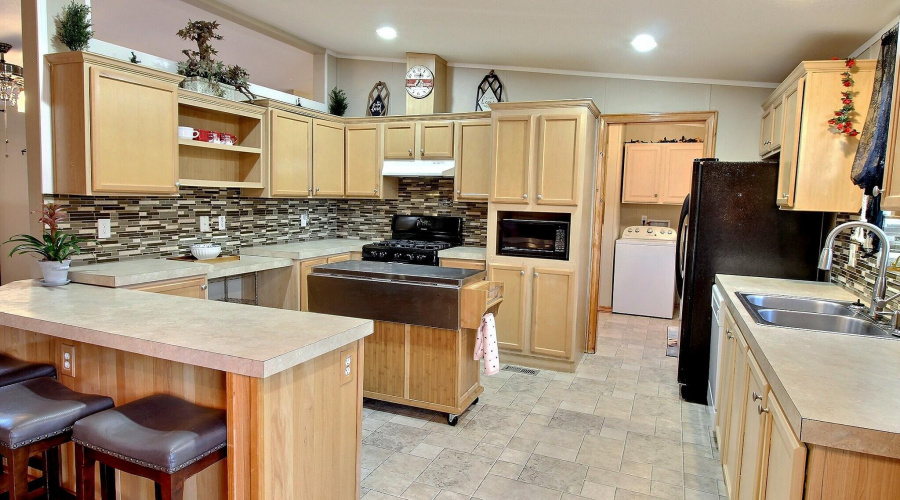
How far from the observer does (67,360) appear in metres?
2.15

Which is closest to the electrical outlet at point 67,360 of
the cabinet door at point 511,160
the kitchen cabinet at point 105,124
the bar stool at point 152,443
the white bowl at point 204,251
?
the bar stool at point 152,443

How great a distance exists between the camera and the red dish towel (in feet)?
10.2

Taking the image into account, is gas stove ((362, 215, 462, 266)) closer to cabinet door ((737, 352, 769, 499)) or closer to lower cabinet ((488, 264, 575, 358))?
lower cabinet ((488, 264, 575, 358))

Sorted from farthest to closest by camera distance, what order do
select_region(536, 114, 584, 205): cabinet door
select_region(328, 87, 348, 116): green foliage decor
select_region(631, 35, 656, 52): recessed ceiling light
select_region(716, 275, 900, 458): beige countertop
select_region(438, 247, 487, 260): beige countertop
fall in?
select_region(328, 87, 348, 116): green foliage decor → select_region(438, 247, 487, 260): beige countertop → select_region(536, 114, 584, 205): cabinet door → select_region(631, 35, 656, 52): recessed ceiling light → select_region(716, 275, 900, 458): beige countertop

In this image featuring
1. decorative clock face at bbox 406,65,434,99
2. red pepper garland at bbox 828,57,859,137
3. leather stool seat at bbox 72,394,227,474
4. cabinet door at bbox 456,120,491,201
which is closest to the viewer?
leather stool seat at bbox 72,394,227,474

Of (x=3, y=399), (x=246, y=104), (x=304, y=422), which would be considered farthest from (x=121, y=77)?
(x=304, y=422)

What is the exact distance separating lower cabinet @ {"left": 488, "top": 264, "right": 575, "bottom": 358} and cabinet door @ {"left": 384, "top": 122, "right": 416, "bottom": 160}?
1384 mm

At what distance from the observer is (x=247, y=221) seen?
4.45 metres

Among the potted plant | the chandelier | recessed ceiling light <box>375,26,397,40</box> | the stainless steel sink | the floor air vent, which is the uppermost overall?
recessed ceiling light <box>375,26,397,40</box>

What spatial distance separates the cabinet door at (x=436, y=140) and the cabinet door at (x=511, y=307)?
3.79ft

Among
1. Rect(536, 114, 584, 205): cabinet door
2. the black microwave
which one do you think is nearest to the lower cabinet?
the black microwave

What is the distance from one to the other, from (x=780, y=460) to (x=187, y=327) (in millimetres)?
1873

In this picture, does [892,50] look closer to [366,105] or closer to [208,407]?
[208,407]

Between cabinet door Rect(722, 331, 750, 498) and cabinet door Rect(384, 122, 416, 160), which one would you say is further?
cabinet door Rect(384, 122, 416, 160)
